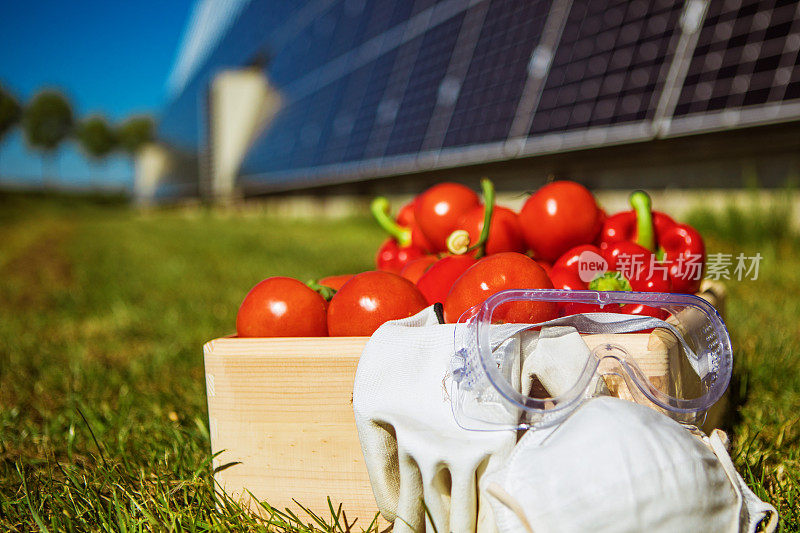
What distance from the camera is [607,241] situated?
1584mm

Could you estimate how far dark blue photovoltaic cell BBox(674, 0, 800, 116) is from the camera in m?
3.05

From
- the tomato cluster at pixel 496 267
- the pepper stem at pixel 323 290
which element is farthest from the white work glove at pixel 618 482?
the pepper stem at pixel 323 290

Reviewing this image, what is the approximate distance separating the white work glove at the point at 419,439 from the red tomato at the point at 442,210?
721mm

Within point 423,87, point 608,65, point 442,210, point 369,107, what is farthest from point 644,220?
point 369,107

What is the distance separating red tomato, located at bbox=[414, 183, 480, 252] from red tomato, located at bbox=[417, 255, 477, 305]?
0.35 metres

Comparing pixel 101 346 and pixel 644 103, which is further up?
pixel 644 103

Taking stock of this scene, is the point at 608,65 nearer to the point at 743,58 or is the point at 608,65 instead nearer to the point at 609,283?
the point at 743,58

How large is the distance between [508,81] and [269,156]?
9.09m

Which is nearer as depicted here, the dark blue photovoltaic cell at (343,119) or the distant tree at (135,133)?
the dark blue photovoltaic cell at (343,119)

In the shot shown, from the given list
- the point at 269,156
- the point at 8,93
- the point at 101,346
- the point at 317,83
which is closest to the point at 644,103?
the point at 101,346

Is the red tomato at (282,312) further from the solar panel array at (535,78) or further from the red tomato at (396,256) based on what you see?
the solar panel array at (535,78)

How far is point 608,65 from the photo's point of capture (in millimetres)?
4109

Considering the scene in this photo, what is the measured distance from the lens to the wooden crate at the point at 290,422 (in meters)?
1.09

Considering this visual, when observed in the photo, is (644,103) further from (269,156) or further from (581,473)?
(269,156)
